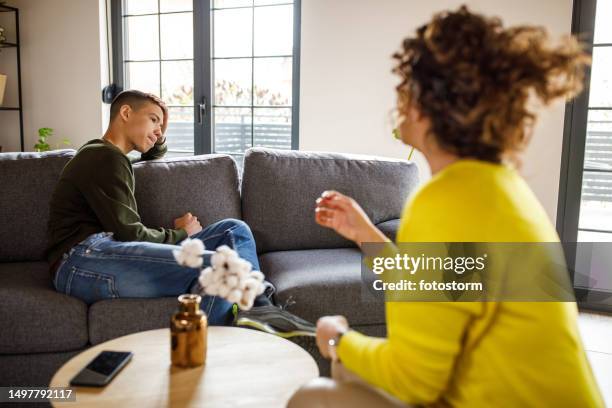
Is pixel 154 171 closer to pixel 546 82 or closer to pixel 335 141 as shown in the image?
pixel 335 141

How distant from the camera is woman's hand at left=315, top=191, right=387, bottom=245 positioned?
1.20 m

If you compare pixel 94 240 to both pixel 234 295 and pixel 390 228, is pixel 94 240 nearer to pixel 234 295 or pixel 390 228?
pixel 234 295

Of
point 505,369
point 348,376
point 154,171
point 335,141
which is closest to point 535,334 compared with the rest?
point 505,369

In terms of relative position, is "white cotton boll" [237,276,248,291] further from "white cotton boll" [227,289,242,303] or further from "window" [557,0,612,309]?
"window" [557,0,612,309]

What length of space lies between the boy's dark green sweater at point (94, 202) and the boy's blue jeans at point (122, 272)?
60 mm

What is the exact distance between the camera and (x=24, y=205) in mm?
2389

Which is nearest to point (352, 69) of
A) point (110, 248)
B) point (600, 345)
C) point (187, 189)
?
point (187, 189)

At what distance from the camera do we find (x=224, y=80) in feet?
14.1

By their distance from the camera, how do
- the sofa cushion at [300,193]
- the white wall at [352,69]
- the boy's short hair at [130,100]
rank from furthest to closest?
the white wall at [352,69] < the sofa cushion at [300,193] < the boy's short hair at [130,100]

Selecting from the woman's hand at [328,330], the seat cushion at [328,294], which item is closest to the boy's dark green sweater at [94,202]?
the seat cushion at [328,294]

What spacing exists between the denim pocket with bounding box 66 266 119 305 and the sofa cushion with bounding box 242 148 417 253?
83 centimetres

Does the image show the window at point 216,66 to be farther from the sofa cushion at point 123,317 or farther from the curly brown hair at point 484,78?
the curly brown hair at point 484,78

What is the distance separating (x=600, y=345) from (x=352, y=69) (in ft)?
7.07

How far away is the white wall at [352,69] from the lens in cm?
361
